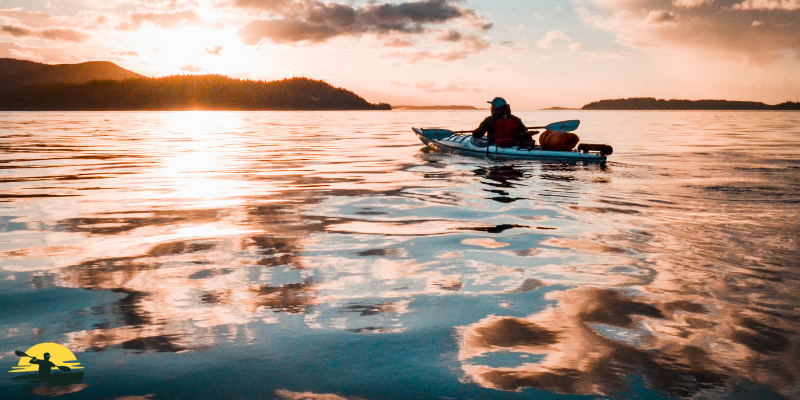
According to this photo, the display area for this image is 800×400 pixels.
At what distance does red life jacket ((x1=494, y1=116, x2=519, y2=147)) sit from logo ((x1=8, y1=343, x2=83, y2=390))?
16.4 metres

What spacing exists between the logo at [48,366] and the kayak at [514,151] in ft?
50.9

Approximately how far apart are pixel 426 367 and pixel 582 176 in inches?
465

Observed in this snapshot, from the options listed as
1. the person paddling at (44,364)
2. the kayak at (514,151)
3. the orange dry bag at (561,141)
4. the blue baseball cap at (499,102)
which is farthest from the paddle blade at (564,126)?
the person paddling at (44,364)

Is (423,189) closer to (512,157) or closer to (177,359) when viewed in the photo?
(512,157)

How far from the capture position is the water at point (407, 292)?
10.5 feet

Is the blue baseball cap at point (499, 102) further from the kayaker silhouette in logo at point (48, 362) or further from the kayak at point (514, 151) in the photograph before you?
the kayaker silhouette in logo at point (48, 362)

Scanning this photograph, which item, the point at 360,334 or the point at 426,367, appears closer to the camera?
the point at 426,367

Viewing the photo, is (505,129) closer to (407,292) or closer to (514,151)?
(514,151)

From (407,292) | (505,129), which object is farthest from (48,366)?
(505,129)

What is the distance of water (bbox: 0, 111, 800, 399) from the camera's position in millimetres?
3191

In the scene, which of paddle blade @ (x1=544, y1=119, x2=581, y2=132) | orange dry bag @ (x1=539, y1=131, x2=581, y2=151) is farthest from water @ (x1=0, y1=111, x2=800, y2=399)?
paddle blade @ (x1=544, y1=119, x2=581, y2=132)

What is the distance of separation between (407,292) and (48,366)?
9.01ft

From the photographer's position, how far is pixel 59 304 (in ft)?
14.8

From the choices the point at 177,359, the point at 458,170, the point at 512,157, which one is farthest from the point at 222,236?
the point at 512,157
